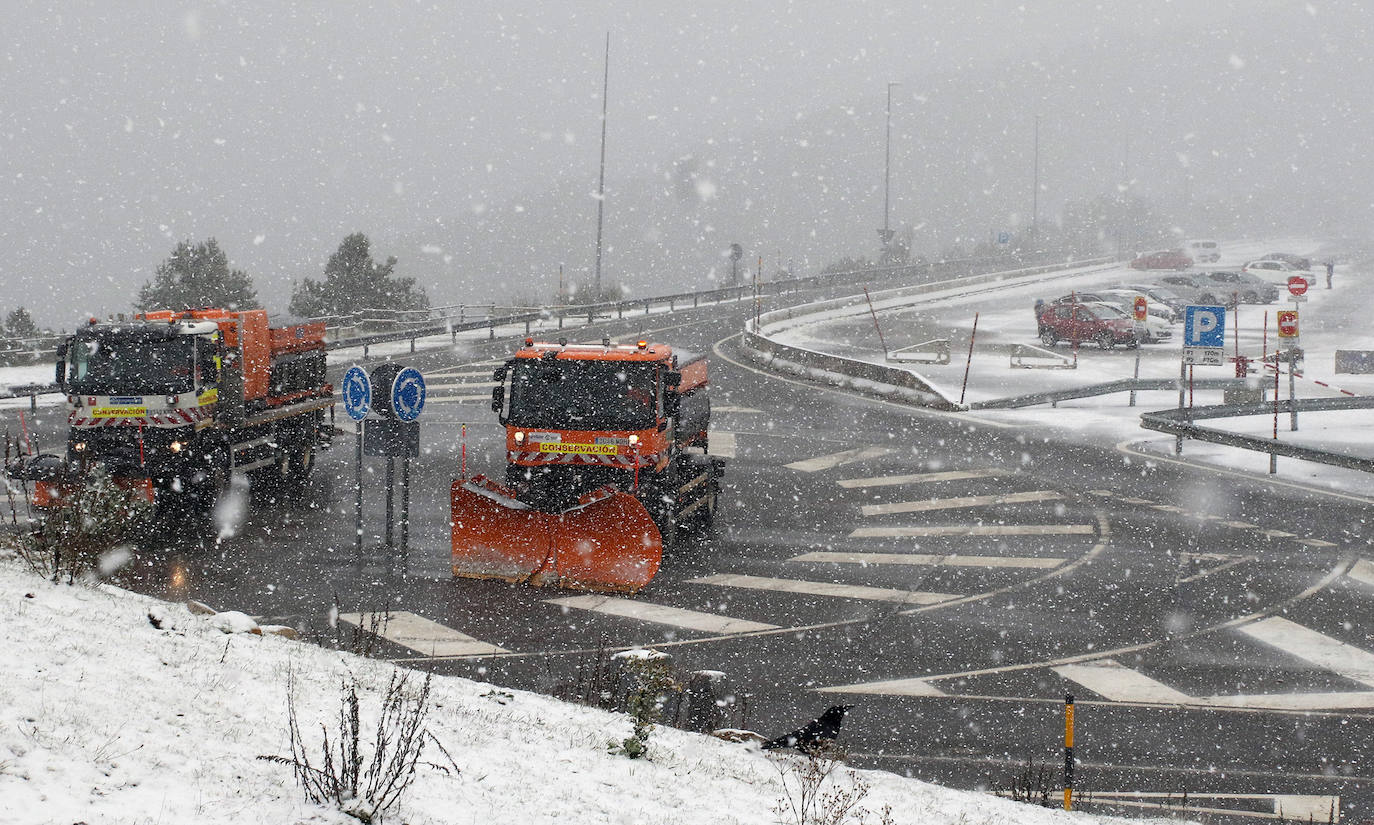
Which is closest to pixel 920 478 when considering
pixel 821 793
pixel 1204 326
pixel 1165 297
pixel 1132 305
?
pixel 1204 326

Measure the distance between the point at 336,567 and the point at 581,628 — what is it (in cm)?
393

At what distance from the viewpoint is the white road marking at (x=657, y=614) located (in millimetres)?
13688

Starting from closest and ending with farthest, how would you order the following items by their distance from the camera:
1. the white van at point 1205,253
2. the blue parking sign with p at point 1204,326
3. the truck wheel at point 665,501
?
the truck wheel at point 665,501, the blue parking sign with p at point 1204,326, the white van at point 1205,253

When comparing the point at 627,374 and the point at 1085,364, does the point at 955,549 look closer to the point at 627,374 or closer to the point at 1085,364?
the point at 627,374

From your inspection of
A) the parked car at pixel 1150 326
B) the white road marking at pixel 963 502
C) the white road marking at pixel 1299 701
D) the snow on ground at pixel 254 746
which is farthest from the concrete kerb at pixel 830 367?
the snow on ground at pixel 254 746

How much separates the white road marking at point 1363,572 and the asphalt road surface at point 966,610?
0.17 ft

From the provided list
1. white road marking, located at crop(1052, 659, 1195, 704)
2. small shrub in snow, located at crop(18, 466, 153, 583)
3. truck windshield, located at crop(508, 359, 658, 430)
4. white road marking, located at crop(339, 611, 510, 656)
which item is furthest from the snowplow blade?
white road marking, located at crop(1052, 659, 1195, 704)

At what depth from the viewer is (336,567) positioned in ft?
52.3

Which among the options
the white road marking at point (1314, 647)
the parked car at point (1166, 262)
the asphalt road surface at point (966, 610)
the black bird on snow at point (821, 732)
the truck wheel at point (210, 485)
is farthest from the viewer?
the parked car at point (1166, 262)

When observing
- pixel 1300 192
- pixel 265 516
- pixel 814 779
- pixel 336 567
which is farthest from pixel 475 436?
pixel 1300 192

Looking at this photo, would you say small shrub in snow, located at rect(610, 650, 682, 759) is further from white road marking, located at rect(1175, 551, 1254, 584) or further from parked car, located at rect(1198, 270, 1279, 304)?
parked car, located at rect(1198, 270, 1279, 304)

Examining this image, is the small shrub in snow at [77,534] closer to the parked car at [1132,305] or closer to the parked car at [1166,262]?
the parked car at [1132,305]

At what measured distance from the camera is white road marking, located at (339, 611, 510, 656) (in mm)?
12711

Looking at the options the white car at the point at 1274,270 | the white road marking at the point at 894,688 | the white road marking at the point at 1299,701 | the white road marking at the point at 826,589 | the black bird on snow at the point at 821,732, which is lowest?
the white road marking at the point at 894,688
